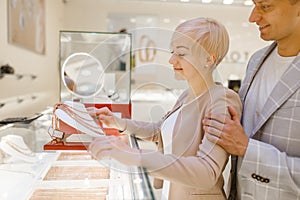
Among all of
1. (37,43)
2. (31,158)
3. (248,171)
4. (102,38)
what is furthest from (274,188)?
(37,43)

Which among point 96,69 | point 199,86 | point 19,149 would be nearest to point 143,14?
point 96,69

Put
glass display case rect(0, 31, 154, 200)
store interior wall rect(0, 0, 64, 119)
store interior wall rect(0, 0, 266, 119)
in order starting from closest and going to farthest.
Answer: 1. glass display case rect(0, 31, 154, 200)
2. store interior wall rect(0, 0, 64, 119)
3. store interior wall rect(0, 0, 266, 119)

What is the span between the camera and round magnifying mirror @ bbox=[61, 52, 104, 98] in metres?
1.62

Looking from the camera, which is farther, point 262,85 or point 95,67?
point 95,67

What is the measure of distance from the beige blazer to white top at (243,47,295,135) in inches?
4.2

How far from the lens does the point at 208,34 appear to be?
73 cm

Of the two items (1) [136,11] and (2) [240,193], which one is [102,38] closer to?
(2) [240,193]

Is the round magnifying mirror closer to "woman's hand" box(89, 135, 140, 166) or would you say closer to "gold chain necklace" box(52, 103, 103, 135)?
"gold chain necklace" box(52, 103, 103, 135)

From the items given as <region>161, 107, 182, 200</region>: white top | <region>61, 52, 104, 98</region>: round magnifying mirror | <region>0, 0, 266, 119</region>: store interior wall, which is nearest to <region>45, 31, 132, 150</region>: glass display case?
<region>61, 52, 104, 98</region>: round magnifying mirror

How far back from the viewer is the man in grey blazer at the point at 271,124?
73 cm

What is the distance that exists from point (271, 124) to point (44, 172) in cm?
84

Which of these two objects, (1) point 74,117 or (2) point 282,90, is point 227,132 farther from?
(1) point 74,117

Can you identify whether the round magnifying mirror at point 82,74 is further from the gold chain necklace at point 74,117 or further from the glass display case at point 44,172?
the gold chain necklace at point 74,117

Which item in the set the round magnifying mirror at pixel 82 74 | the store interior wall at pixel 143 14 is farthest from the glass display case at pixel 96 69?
the store interior wall at pixel 143 14
